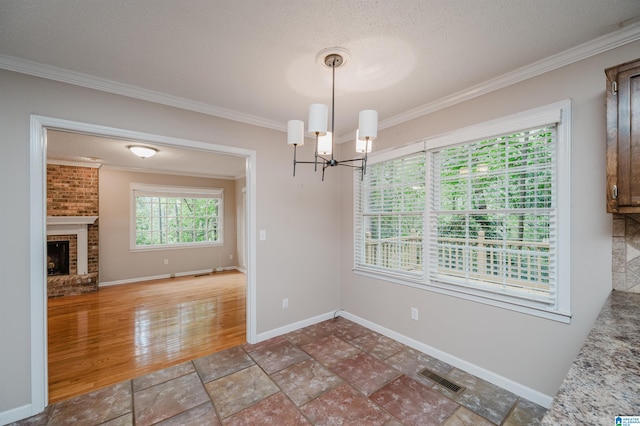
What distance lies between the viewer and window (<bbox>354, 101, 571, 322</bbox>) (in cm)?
203

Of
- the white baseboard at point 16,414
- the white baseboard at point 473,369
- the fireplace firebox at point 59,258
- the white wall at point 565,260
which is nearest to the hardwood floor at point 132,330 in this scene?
the white baseboard at point 16,414

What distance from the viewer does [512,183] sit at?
2256 millimetres

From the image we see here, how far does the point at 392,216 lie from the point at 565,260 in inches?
63.7

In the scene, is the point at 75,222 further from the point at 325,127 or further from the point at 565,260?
the point at 565,260

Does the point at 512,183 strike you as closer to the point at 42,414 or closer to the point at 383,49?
the point at 383,49

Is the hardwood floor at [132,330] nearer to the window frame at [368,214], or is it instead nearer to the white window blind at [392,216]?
the window frame at [368,214]

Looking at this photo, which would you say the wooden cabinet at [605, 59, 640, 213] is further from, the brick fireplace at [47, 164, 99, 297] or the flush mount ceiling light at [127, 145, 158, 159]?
the brick fireplace at [47, 164, 99, 297]

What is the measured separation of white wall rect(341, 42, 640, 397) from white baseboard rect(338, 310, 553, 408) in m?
0.03

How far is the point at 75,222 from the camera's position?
17.4ft

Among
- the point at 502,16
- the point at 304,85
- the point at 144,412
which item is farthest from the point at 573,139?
the point at 144,412

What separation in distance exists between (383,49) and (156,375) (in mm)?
3343

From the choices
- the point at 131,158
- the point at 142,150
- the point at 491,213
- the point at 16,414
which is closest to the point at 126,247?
the point at 131,158

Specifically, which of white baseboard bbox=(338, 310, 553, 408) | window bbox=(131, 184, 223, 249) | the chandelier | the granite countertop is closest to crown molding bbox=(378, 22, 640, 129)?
the chandelier

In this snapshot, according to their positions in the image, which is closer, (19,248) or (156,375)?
(19,248)
